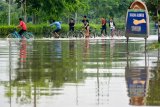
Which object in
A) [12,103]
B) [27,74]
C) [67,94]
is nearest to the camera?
[12,103]

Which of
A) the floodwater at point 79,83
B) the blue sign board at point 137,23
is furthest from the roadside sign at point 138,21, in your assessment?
the floodwater at point 79,83

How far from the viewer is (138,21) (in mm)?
25047

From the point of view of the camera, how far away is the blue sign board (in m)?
24.8

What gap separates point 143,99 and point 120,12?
2991 inches

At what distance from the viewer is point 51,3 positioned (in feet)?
209

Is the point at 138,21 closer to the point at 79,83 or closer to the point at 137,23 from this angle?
the point at 137,23

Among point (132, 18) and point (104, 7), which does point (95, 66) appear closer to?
point (132, 18)

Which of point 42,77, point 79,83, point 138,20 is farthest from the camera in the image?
point 138,20

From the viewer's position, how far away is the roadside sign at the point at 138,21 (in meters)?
24.8

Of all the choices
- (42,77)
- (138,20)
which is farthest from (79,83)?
(138,20)

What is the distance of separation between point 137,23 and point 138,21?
14 centimetres

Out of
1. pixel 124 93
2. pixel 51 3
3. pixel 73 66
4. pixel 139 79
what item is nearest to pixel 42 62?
pixel 73 66

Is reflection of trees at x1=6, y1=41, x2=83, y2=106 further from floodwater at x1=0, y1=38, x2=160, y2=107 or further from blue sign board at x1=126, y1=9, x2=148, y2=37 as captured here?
blue sign board at x1=126, y1=9, x2=148, y2=37

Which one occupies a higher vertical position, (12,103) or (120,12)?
(120,12)
